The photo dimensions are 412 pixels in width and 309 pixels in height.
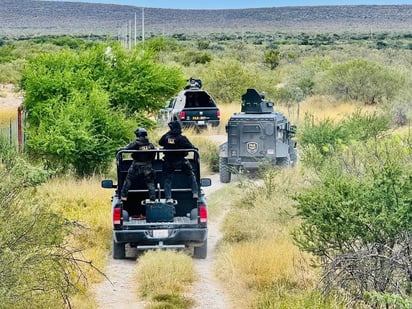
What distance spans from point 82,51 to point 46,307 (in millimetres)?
14285

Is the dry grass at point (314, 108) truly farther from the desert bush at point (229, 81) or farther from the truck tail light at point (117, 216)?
the truck tail light at point (117, 216)

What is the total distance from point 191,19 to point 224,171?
103541mm

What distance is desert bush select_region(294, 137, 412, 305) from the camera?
366 inches

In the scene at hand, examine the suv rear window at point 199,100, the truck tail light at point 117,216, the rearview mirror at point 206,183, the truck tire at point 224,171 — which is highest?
the suv rear window at point 199,100

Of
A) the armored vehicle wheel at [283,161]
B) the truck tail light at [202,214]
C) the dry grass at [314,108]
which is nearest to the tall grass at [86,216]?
the truck tail light at [202,214]

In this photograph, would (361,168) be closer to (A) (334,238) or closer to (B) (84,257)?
(A) (334,238)

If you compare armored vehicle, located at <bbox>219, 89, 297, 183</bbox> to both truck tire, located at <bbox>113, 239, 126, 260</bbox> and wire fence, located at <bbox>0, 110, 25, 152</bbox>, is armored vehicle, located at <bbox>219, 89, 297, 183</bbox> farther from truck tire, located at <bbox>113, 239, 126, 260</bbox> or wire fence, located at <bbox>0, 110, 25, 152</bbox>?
truck tire, located at <bbox>113, 239, 126, 260</bbox>

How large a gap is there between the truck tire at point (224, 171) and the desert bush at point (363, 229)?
9.97 metres

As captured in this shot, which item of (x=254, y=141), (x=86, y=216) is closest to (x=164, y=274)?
(x=86, y=216)

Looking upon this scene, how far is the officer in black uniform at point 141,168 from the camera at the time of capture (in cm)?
1287

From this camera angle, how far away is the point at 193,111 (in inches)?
1166

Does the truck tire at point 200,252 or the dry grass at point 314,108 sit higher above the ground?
the dry grass at point 314,108

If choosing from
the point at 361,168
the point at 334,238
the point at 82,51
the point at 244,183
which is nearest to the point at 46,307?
the point at 334,238

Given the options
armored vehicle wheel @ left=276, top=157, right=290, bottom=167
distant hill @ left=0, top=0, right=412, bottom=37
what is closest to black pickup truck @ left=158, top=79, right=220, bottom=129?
armored vehicle wheel @ left=276, top=157, right=290, bottom=167
